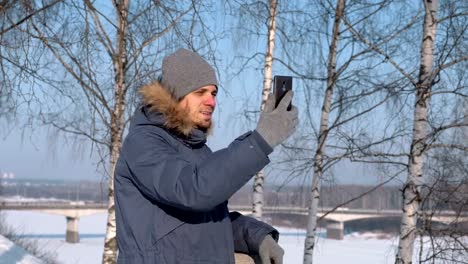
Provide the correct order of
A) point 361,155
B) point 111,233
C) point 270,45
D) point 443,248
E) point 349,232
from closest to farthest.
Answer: point 443,248
point 361,155
point 111,233
point 270,45
point 349,232

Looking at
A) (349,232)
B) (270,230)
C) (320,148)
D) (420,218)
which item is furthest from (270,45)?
(349,232)

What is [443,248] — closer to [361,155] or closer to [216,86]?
[361,155]

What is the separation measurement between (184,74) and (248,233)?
519mm

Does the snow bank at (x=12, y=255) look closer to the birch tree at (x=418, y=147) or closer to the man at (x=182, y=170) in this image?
the birch tree at (x=418, y=147)

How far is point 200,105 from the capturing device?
6.17 ft

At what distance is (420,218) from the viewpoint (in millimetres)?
5629

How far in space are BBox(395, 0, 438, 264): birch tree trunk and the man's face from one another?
396cm

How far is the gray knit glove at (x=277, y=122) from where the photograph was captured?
5.49ft

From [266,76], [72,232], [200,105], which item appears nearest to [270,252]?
[200,105]

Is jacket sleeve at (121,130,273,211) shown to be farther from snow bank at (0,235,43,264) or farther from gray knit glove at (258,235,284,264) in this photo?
snow bank at (0,235,43,264)

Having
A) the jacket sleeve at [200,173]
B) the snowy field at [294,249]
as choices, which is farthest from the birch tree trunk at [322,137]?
the snowy field at [294,249]

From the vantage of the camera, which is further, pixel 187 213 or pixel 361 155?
pixel 361 155

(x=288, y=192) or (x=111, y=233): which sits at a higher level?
(x=288, y=192)

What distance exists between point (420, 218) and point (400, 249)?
12.1 inches
